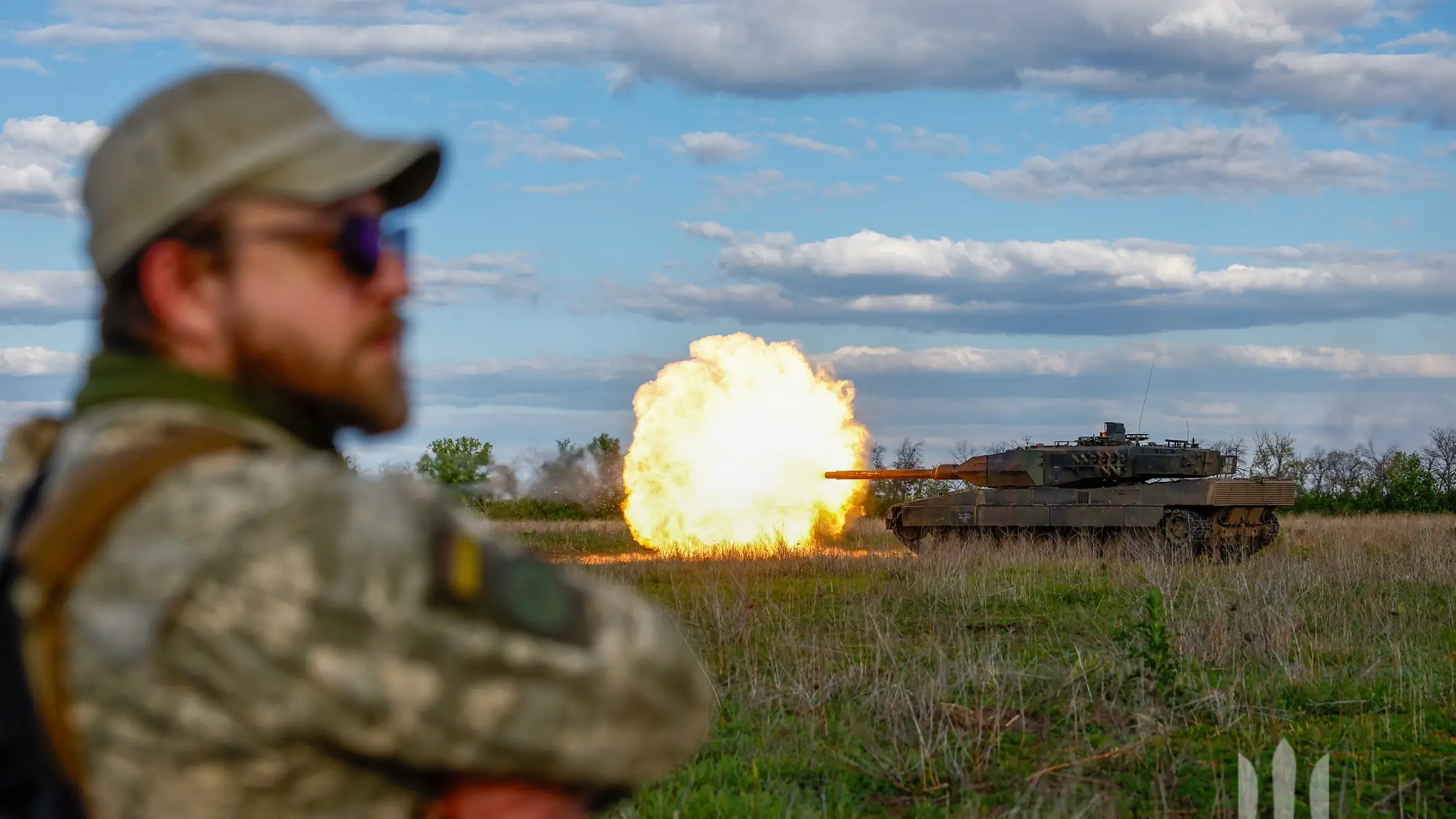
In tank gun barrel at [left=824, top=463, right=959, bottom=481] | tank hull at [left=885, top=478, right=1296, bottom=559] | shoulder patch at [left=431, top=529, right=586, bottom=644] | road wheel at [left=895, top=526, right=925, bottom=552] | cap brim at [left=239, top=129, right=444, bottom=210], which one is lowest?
road wheel at [left=895, top=526, right=925, bottom=552]

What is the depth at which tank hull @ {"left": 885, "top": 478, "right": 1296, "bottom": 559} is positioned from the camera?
66.1ft

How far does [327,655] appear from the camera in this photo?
1235 millimetres

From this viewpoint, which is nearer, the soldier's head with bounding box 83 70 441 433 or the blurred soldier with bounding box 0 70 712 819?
the blurred soldier with bounding box 0 70 712 819

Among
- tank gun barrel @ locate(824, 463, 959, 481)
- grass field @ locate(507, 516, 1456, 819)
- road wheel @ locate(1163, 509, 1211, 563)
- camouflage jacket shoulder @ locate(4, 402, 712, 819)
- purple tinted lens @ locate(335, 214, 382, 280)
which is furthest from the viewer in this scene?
tank gun barrel @ locate(824, 463, 959, 481)

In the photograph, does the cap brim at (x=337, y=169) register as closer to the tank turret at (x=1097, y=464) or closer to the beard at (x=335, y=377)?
the beard at (x=335, y=377)

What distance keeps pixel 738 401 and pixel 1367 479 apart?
2225 centimetres

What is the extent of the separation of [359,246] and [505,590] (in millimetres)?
433

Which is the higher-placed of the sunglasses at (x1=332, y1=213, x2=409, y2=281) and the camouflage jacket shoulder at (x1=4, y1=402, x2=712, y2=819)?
the sunglasses at (x1=332, y1=213, x2=409, y2=281)

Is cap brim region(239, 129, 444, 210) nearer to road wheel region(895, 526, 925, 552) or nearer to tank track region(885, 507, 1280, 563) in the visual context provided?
tank track region(885, 507, 1280, 563)

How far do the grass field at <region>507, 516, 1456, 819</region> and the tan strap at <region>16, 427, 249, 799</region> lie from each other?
453 centimetres

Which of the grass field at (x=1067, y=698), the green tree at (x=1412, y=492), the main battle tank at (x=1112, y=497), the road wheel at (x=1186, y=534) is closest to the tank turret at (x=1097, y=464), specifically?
the main battle tank at (x=1112, y=497)

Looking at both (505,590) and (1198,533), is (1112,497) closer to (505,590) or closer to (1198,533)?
(1198,533)

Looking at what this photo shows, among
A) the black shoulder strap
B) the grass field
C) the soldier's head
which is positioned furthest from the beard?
the grass field

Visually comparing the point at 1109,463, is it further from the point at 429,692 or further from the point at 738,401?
the point at 429,692
